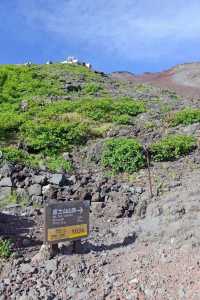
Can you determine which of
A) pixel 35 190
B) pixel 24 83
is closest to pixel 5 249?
pixel 35 190

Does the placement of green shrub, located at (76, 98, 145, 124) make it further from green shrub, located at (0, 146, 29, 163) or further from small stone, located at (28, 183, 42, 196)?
small stone, located at (28, 183, 42, 196)

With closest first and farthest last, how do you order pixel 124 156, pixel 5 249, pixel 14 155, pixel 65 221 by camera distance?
pixel 5 249 → pixel 65 221 → pixel 124 156 → pixel 14 155

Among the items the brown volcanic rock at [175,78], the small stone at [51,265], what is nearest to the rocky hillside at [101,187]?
the small stone at [51,265]

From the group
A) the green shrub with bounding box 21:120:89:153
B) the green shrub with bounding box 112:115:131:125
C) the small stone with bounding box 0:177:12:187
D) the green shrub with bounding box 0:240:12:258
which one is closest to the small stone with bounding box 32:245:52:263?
the green shrub with bounding box 0:240:12:258

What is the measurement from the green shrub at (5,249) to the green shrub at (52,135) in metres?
6.70

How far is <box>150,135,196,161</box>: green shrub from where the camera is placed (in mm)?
13855

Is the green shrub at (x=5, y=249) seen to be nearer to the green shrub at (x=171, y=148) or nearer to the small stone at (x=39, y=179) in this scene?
the small stone at (x=39, y=179)

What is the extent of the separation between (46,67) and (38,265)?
21.7 m

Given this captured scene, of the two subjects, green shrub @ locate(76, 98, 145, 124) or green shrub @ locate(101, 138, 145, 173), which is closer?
green shrub @ locate(101, 138, 145, 173)

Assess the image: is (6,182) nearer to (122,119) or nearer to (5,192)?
(5,192)

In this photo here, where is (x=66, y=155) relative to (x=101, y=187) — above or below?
above

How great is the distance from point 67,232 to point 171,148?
6368 millimetres

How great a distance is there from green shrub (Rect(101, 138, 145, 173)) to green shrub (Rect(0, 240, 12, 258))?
5429 mm

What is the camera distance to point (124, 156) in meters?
13.6
